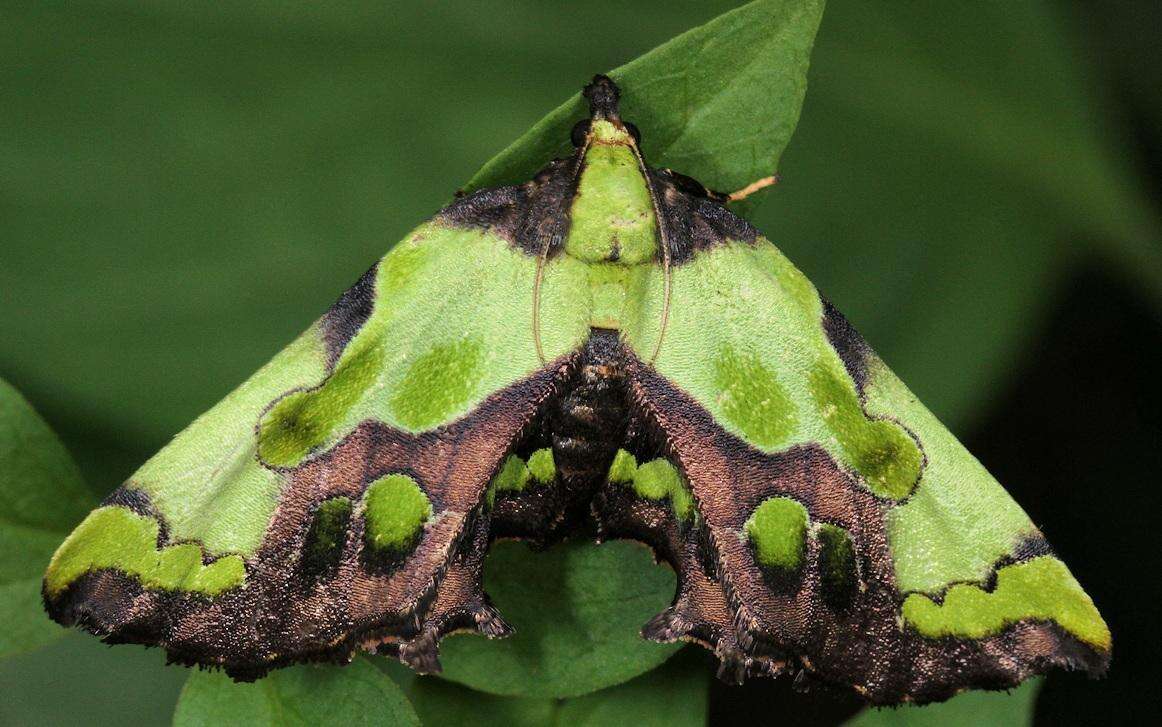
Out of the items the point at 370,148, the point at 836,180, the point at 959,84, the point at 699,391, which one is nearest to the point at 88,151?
the point at 370,148

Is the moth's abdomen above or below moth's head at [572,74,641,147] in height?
below

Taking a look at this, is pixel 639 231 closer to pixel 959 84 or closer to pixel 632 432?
pixel 632 432

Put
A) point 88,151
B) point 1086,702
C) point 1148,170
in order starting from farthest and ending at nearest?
point 1148,170 → point 1086,702 → point 88,151

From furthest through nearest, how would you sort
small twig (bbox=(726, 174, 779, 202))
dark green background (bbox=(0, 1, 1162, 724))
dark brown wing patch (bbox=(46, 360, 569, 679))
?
dark green background (bbox=(0, 1, 1162, 724)) → small twig (bbox=(726, 174, 779, 202)) → dark brown wing patch (bbox=(46, 360, 569, 679))

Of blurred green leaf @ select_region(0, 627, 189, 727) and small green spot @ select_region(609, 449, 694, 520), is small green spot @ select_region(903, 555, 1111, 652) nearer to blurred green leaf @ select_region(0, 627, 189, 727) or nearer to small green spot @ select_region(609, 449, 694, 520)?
small green spot @ select_region(609, 449, 694, 520)

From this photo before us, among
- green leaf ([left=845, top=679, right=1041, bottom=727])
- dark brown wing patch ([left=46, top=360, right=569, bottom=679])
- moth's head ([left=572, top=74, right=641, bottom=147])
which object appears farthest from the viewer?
green leaf ([left=845, top=679, right=1041, bottom=727])

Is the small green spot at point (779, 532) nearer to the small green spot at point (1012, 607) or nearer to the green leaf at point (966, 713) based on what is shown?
the small green spot at point (1012, 607)

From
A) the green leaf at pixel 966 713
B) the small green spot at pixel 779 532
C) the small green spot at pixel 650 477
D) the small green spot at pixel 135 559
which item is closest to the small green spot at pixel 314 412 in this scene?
the small green spot at pixel 135 559

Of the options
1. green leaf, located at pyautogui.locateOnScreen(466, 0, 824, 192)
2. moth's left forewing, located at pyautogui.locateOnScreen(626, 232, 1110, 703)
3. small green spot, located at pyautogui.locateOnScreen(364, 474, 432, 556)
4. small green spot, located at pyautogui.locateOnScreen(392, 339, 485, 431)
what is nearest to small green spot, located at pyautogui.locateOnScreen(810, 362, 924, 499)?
moth's left forewing, located at pyautogui.locateOnScreen(626, 232, 1110, 703)
